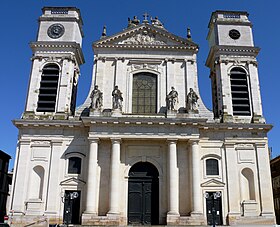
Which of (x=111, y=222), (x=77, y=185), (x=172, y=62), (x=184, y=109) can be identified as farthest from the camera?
(x=172, y=62)

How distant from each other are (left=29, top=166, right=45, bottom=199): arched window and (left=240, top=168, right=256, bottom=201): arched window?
14.3 metres

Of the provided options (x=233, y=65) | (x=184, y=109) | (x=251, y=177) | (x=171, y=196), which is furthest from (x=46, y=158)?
(x=233, y=65)

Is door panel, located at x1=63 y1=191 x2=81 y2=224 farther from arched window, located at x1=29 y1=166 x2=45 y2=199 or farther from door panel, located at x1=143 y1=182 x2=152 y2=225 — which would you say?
door panel, located at x1=143 y1=182 x2=152 y2=225

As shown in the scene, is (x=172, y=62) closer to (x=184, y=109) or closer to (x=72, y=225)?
(x=184, y=109)

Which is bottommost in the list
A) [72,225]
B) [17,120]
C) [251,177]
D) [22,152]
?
[72,225]

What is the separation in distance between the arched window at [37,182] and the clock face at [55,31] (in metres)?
11.1

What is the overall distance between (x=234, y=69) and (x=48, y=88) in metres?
15.2

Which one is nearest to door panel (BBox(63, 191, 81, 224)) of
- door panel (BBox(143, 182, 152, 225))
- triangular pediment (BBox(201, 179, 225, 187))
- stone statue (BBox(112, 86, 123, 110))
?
door panel (BBox(143, 182, 152, 225))

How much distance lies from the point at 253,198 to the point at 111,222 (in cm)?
1016

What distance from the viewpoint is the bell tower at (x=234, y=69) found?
25.3m

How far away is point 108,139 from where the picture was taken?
22.5 m

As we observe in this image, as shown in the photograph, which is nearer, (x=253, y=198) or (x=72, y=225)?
(x=72, y=225)

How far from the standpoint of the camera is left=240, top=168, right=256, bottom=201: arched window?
75.1ft

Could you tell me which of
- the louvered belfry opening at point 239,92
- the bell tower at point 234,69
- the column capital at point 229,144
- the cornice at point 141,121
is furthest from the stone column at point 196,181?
the louvered belfry opening at point 239,92
